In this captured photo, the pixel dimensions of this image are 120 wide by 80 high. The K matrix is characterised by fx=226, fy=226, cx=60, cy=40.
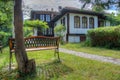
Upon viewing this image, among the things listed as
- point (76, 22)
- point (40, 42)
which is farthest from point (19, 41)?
point (76, 22)

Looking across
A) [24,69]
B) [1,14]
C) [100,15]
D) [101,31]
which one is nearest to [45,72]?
[24,69]

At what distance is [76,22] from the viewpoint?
28.5 m

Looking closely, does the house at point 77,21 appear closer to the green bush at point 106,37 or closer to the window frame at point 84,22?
the window frame at point 84,22

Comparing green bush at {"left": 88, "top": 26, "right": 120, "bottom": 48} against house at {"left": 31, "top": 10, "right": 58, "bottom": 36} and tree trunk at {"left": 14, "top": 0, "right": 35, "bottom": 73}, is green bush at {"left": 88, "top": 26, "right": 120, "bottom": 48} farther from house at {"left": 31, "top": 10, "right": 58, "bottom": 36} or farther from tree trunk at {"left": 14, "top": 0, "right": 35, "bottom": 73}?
house at {"left": 31, "top": 10, "right": 58, "bottom": 36}

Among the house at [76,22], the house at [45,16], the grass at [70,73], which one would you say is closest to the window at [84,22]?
the house at [76,22]

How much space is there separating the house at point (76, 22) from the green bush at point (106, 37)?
840 centimetres

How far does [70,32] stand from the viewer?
2784 centimetres

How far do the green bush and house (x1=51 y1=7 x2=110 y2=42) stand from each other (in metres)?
8.40

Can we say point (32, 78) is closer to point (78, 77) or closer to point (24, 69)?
point (24, 69)

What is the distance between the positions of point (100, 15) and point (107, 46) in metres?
14.4

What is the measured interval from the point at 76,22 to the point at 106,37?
11195mm

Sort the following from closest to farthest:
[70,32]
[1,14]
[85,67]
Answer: [85,67] → [1,14] → [70,32]

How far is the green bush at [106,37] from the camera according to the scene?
650 inches

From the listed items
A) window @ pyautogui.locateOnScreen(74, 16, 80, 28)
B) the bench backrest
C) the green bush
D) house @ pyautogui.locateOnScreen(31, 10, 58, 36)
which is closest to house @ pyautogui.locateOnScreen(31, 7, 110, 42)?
window @ pyautogui.locateOnScreen(74, 16, 80, 28)
